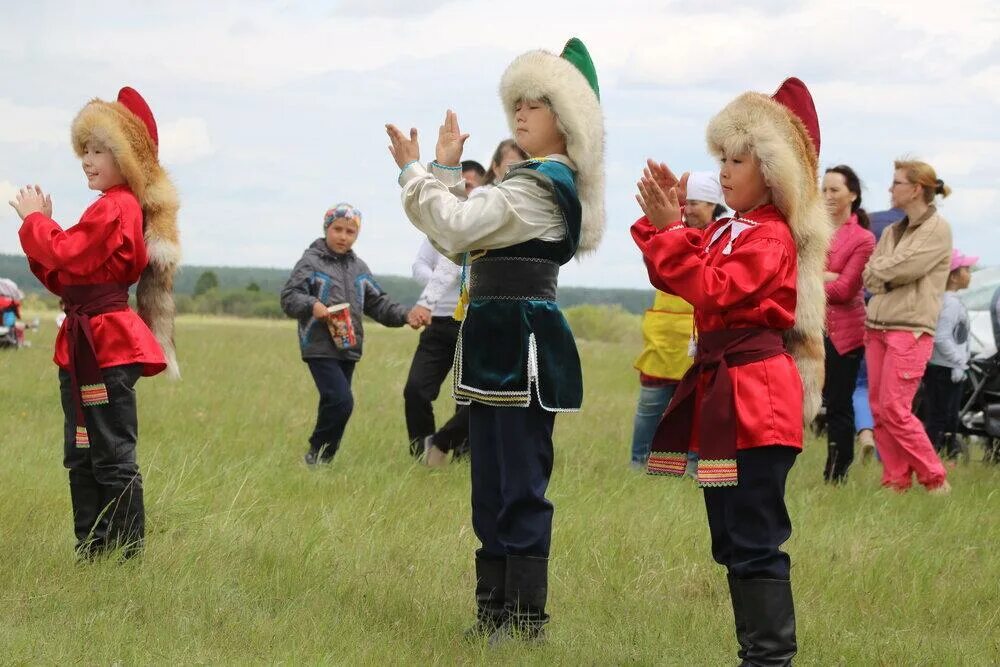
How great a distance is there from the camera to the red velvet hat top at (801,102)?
4.60 meters

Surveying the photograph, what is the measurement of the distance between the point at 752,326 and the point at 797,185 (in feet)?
1.60

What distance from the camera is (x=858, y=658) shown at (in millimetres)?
4809

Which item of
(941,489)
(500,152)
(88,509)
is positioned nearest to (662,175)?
(88,509)

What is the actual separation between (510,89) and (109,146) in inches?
71.9

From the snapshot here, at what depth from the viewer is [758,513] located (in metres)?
4.16

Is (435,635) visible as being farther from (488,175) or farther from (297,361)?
(297,361)

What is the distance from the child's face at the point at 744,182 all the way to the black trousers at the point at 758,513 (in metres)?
0.83

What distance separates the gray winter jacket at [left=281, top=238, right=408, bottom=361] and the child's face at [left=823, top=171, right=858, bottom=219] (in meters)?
2.96

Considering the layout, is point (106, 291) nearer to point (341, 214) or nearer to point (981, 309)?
point (341, 214)

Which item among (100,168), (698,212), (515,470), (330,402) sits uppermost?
(100,168)

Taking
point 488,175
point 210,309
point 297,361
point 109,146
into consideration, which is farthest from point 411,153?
point 210,309

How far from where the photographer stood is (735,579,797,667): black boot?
4.16m

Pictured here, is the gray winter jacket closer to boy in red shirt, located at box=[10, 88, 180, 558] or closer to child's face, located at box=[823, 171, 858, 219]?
boy in red shirt, located at box=[10, 88, 180, 558]

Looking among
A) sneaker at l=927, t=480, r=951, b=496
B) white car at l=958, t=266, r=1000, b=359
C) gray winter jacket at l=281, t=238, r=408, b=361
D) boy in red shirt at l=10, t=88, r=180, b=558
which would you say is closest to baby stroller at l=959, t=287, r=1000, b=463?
white car at l=958, t=266, r=1000, b=359
